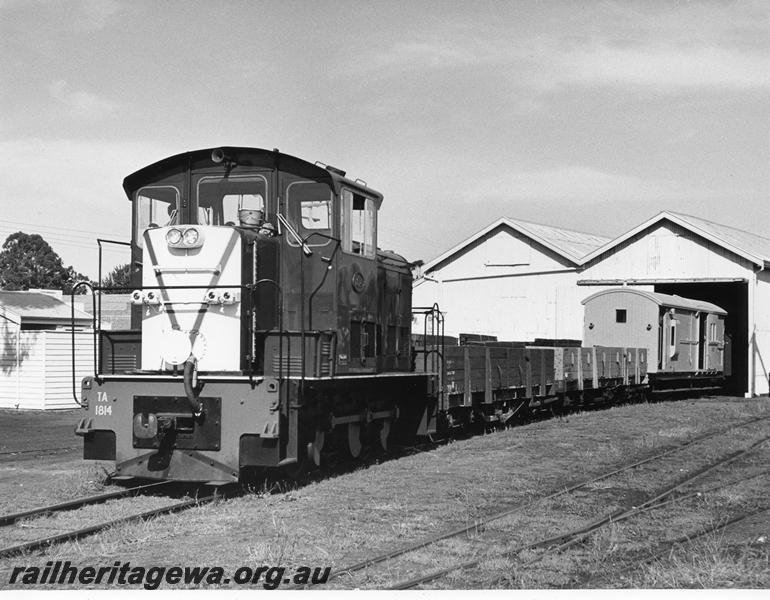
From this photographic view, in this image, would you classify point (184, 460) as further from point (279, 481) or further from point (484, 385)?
point (484, 385)

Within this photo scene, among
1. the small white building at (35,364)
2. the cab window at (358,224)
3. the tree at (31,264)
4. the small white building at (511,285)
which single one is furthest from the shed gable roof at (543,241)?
the tree at (31,264)

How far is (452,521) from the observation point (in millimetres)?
8297

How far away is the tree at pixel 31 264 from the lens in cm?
7928

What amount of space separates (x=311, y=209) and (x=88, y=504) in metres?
3.92

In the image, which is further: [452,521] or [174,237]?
[174,237]

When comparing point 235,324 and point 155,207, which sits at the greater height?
point 155,207

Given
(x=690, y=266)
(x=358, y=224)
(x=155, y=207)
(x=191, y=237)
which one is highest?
(x=690, y=266)

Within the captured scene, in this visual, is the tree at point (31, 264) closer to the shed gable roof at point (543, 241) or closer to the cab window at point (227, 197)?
the shed gable roof at point (543, 241)

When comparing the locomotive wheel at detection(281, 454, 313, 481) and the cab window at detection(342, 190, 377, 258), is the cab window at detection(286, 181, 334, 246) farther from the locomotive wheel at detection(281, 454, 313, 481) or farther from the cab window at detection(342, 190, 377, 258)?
the locomotive wheel at detection(281, 454, 313, 481)

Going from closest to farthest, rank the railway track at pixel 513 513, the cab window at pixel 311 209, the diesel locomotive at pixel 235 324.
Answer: the railway track at pixel 513 513
the diesel locomotive at pixel 235 324
the cab window at pixel 311 209

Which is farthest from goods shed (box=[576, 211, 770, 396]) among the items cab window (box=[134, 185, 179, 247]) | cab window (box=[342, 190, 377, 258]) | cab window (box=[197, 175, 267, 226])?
cab window (box=[134, 185, 179, 247])

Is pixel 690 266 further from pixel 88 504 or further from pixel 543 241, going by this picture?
pixel 88 504

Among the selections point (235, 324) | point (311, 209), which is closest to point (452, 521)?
point (235, 324)

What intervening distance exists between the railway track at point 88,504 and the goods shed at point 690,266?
857 inches
